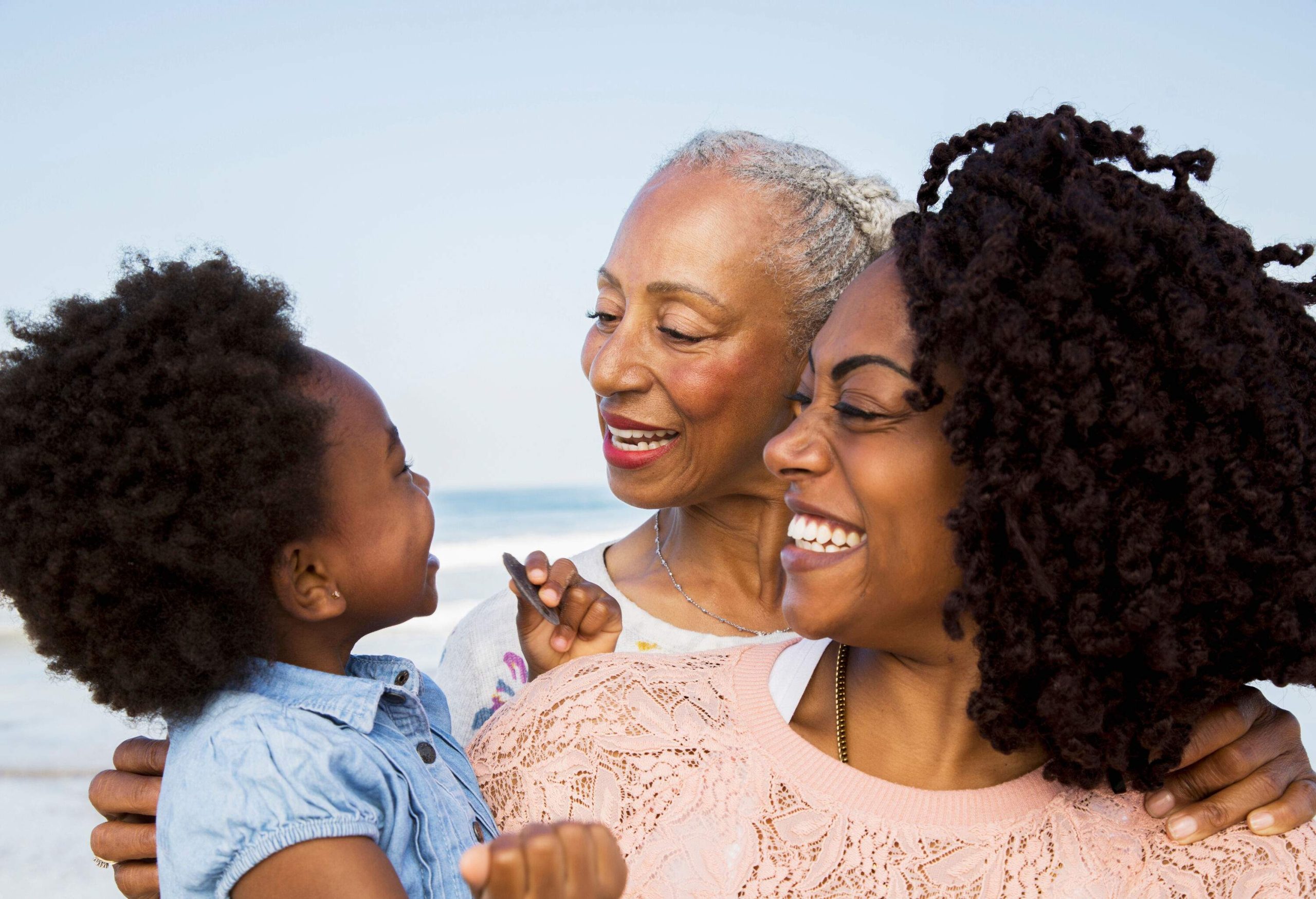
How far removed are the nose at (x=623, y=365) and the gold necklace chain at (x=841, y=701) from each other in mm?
1011

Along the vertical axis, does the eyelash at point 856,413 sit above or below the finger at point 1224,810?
above

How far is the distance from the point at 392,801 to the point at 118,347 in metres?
0.96

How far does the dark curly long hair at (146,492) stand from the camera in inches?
83.2

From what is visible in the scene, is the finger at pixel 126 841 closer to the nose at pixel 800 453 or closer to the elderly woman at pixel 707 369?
the elderly woman at pixel 707 369

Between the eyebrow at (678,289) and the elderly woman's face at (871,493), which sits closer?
the elderly woman's face at (871,493)

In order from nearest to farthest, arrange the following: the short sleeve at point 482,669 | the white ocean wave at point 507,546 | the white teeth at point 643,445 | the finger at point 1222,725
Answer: the finger at point 1222,725 < the white teeth at point 643,445 < the short sleeve at point 482,669 < the white ocean wave at point 507,546

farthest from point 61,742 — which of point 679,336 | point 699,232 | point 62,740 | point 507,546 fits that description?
point 507,546

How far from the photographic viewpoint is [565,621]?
9.72 ft

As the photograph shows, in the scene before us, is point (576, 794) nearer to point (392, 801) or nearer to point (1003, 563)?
point (392, 801)

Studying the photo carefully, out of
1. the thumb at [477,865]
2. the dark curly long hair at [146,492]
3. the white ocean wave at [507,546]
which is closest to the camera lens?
the thumb at [477,865]

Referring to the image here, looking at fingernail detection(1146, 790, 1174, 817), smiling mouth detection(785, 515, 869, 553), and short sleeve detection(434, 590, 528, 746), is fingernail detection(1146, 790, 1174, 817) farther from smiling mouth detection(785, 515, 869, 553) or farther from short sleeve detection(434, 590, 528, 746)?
short sleeve detection(434, 590, 528, 746)

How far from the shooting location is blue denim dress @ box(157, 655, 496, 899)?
202 centimetres

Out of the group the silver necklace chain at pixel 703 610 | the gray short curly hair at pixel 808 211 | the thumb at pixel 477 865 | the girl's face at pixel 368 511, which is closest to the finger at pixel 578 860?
the thumb at pixel 477 865

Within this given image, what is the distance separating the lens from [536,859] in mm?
1503
